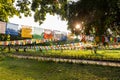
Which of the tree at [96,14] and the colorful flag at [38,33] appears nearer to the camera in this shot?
the tree at [96,14]

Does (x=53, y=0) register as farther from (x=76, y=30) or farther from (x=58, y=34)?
(x=58, y=34)

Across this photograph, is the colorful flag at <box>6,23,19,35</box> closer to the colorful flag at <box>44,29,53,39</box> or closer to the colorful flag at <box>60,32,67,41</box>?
the colorful flag at <box>44,29,53,39</box>

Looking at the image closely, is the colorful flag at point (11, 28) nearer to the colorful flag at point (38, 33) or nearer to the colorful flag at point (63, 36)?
the colorful flag at point (38, 33)

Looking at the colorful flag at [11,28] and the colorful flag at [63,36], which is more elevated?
the colorful flag at [11,28]

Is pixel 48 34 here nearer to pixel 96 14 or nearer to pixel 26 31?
pixel 26 31

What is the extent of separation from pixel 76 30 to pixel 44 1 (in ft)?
17.7

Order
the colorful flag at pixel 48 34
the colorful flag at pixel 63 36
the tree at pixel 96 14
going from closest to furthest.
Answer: the tree at pixel 96 14
the colorful flag at pixel 48 34
the colorful flag at pixel 63 36

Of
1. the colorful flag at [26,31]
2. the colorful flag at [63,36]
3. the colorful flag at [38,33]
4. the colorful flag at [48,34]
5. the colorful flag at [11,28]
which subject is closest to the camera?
the colorful flag at [11,28]

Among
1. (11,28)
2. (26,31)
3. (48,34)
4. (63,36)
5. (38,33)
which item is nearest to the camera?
(11,28)

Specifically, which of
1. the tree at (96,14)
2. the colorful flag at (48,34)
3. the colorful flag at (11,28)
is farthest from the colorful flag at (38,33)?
the tree at (96,14)

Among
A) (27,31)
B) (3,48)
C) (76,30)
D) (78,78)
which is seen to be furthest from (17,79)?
(3,48)

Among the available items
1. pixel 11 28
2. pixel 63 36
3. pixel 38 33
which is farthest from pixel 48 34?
pixel 11 28

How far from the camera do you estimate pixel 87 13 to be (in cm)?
1950

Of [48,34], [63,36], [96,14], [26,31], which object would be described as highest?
[96,14]
